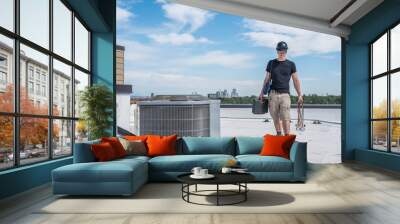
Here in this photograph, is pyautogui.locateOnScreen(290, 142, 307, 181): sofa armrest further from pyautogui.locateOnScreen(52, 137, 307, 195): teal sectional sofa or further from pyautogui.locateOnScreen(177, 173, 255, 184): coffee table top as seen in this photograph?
pyautogui.locateOnScreen(177, 173, 255, 184): coffee table top

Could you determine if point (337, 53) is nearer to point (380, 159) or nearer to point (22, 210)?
point (380, 159)

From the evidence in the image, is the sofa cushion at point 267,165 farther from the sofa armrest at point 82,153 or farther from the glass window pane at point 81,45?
the glass window pane at point 81,45

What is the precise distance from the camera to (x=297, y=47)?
10820mm

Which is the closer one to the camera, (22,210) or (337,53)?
(22,210)

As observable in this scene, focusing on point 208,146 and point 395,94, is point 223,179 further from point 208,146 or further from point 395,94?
point 395,94

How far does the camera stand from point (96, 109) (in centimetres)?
761

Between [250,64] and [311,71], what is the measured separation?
1627mm

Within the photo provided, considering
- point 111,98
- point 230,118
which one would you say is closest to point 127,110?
point 111,98

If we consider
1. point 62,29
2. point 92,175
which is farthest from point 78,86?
point 92,175

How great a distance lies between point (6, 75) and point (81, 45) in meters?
3.30

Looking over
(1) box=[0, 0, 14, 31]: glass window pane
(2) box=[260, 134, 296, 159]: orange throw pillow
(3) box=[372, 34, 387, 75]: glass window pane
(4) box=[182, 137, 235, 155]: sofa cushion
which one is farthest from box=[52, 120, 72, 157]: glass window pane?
(3) box=[372, 34, 387, 75]: glass window pane

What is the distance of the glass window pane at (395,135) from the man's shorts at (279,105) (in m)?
2.35

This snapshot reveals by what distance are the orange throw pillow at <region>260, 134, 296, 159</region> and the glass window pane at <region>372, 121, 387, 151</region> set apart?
128 inches

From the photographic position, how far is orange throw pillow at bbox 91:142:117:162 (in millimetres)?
5370
